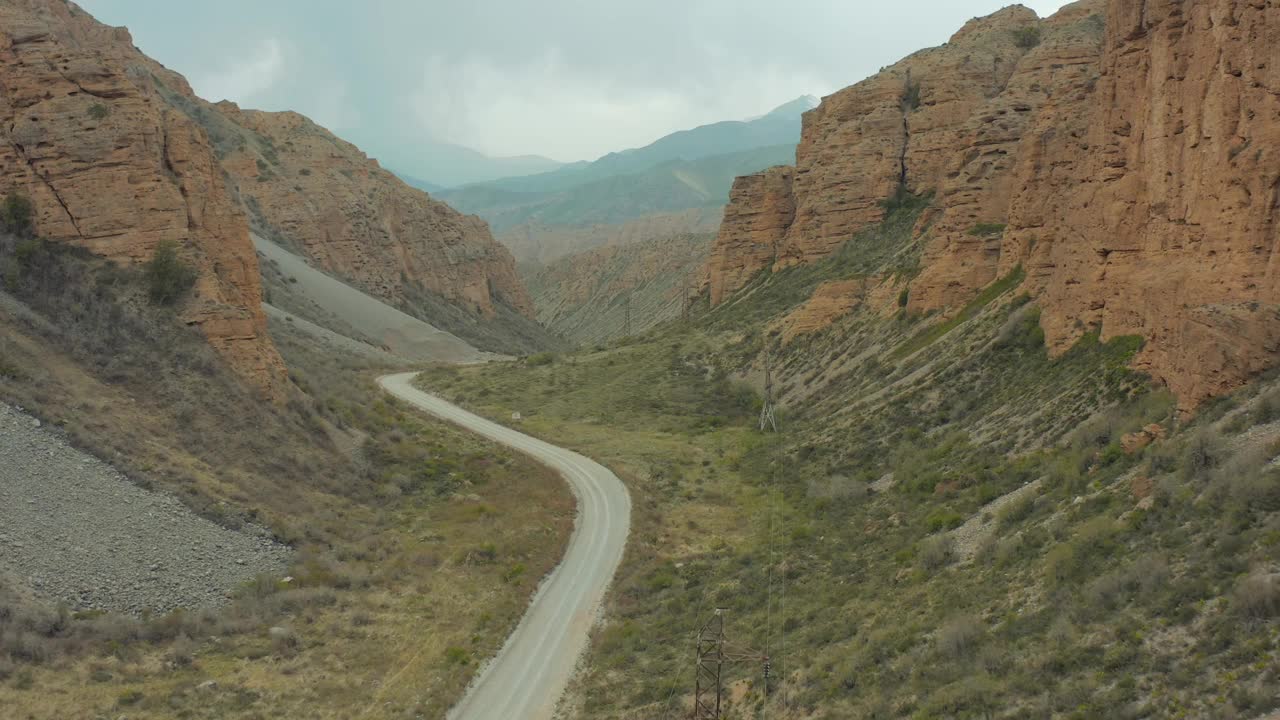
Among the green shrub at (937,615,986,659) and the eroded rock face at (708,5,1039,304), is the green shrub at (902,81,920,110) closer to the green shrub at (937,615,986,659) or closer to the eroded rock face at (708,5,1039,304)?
the eroded rock face at (708,5,1039,304)

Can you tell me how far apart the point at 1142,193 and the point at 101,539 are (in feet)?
93.0

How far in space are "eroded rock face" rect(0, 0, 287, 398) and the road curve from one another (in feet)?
42.1

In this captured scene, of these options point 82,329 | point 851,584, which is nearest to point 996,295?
point 851,584

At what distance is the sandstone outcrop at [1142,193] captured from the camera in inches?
744

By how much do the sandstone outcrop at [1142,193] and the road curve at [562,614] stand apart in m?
14.4

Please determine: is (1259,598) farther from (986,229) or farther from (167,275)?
(986,229)

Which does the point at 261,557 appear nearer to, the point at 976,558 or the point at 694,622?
the point at 694,622

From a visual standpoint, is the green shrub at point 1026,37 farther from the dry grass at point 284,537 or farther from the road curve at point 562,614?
the dry grass at point 284,537

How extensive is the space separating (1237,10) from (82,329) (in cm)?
3359

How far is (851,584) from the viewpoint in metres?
20.2

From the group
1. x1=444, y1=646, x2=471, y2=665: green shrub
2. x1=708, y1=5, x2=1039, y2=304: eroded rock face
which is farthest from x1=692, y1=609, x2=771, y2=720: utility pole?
x1=708, y1=5, x2=1039, y2=304: eroded rock face

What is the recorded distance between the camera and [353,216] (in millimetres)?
105812

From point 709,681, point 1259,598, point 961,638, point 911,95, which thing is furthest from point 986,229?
point 1259,598

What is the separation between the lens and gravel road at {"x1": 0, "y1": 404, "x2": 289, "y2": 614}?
61.8 feet
